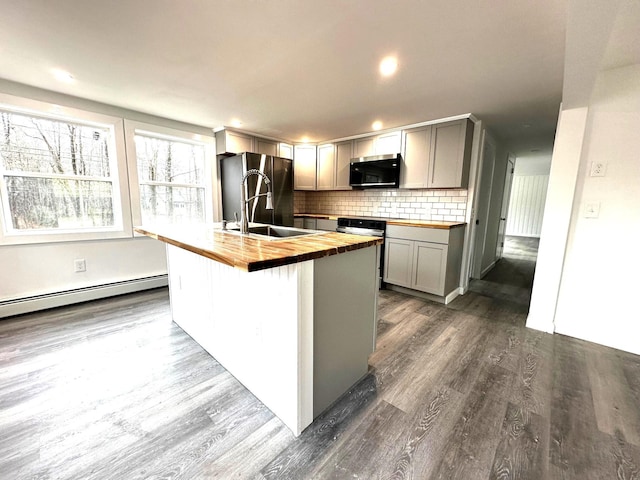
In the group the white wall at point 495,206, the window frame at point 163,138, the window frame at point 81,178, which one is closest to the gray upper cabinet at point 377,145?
the white wall at point 495,206

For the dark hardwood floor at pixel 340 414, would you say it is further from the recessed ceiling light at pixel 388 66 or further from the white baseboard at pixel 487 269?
the recessed ceiling light at pixel 388 66

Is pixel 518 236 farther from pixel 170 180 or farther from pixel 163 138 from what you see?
pixel 163 138

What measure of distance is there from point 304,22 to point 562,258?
279 cm

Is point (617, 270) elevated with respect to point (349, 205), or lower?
lower

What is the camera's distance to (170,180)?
11.7 feet

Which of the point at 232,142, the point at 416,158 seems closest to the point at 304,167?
the point at 232,142

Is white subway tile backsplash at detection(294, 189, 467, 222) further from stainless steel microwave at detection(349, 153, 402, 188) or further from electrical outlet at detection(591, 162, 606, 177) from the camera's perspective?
electrical outlet at detection(591, 162, 606, 177)

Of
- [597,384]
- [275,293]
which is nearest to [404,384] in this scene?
[275,293]

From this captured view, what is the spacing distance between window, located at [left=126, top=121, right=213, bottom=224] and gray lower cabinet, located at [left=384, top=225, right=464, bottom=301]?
2.75 metres

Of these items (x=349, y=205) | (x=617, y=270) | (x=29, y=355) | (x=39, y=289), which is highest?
(x=349, y=205)

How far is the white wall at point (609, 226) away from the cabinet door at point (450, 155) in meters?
1.02

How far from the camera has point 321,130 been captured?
3.71m

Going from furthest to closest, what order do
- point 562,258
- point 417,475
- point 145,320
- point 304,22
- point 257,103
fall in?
1. point 257,103
2. point 145,320
3. point 562,258
4. point 304,22
5. point 417,475

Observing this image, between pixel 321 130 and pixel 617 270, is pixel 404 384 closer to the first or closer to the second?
pixel 617 270
